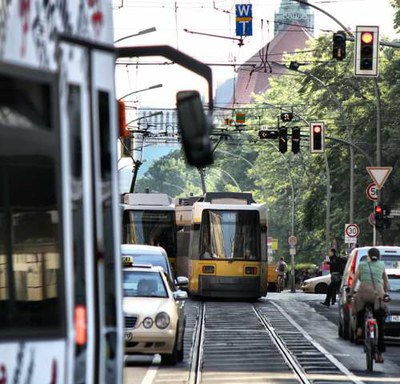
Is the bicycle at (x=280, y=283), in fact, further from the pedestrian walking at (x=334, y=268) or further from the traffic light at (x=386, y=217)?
the pedestrian walking at (x=334, y=268)

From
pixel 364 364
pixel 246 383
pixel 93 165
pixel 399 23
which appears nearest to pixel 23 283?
pixel 93 165

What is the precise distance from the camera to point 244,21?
39.9 metres

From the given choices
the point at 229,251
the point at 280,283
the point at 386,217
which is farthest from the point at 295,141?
the point at 280,283

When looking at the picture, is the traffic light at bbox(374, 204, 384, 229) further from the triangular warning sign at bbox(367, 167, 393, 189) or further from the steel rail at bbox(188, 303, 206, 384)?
the steel rail at bbox(188, 303, 206, 384)

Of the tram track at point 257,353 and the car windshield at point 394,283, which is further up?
the car windshield at point 394,283

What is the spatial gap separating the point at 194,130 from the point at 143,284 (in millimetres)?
15264

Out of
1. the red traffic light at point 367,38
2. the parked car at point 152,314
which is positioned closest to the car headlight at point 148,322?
the parked car at point 152,314

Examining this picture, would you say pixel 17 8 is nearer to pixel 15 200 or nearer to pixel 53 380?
pixel 15 200

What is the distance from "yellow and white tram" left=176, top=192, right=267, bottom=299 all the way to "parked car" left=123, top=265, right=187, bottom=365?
70.6ft

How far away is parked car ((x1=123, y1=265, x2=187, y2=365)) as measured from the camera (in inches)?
787

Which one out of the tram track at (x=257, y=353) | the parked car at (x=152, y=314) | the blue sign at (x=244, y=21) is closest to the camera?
the tram track at (x=257, y=353)

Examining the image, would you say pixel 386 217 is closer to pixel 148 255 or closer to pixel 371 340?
pixel 148 255

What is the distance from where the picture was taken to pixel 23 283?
18.4ft

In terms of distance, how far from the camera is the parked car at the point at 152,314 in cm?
2000
